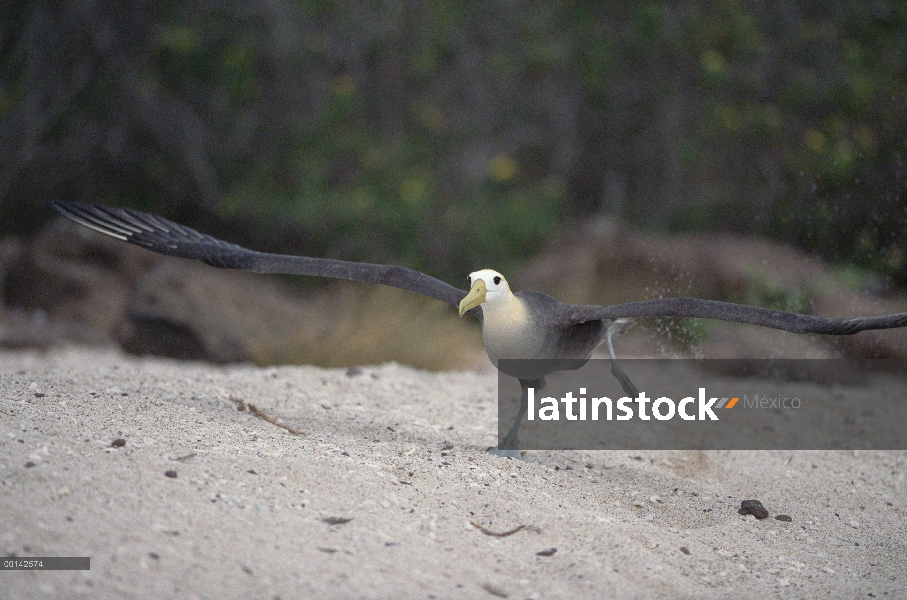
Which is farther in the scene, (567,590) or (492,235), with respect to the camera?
(492,235)

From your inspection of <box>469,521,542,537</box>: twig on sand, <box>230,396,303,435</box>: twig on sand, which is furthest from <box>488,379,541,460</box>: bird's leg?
<box>230,396,303,435</box>: twig on sand

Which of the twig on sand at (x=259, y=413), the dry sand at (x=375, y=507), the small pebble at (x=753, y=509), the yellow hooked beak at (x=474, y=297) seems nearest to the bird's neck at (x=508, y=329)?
the yellow hooked beak at (x=474, y=297)

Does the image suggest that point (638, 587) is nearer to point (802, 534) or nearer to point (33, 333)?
point (802, 534)

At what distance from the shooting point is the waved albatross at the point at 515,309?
4.36 m

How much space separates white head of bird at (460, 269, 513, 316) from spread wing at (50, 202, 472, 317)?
299mm

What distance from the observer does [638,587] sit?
12.3 ft

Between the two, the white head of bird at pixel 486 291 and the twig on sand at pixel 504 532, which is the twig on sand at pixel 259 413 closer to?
the white head of bird at pixel 486 291

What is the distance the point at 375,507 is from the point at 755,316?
2000 mm

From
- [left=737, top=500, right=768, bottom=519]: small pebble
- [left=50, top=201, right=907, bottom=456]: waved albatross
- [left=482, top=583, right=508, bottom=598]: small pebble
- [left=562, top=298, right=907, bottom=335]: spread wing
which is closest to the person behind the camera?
[left=482, top=583, right=508, bottom=598]: small pebble

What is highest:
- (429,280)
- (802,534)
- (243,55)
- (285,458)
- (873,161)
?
(243,55)

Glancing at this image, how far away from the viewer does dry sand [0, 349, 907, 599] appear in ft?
11.0

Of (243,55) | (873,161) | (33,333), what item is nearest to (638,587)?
(33,333)

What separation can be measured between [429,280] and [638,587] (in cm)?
216

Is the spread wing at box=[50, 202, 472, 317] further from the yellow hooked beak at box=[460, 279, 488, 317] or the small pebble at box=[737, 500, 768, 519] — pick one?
the small pebble at box=[737, 500, 768, 519]
